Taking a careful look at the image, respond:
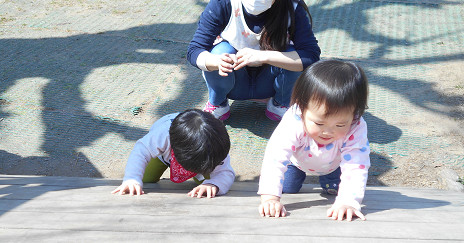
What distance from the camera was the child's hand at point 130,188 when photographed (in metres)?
2.22

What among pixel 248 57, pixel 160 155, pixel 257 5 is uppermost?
pixel 257 5

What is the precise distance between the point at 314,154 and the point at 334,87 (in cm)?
46

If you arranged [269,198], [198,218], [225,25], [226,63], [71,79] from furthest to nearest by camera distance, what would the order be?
1. [71,79]
2. [225,25]
3. [226,63]
4. [269,198]
5. [198,218]

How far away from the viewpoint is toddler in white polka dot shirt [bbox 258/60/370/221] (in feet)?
6.34

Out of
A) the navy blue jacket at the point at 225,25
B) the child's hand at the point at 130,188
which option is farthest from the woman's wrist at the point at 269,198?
the navy blue jacket at the point at 225,25

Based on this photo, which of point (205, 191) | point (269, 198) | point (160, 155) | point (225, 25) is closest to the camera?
point (269, 198)

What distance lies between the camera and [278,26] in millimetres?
3131

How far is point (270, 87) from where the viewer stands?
3.49 metres

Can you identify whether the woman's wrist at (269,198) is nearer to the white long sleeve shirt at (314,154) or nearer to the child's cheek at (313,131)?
the white long sleeve shirt at (314,154)

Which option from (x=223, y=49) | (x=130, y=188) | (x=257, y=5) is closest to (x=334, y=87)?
(x=130, y=188)

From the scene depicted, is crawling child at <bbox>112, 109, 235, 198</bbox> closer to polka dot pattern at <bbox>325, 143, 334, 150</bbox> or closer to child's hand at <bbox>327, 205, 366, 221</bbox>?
polka dot pattern at <bbox>325, 143, 334, 150</bbox>

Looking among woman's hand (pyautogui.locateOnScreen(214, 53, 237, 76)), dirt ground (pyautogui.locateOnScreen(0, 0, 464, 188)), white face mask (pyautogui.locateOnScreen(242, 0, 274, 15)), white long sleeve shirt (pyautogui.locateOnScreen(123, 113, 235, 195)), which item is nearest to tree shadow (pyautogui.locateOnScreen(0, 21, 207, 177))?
dirt ground (pyautogui.locateOnScreen(0, 0, 464, 188))

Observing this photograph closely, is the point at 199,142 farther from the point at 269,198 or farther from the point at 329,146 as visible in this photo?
the point at 329,146

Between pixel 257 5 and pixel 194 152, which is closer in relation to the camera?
pixel 194 152
